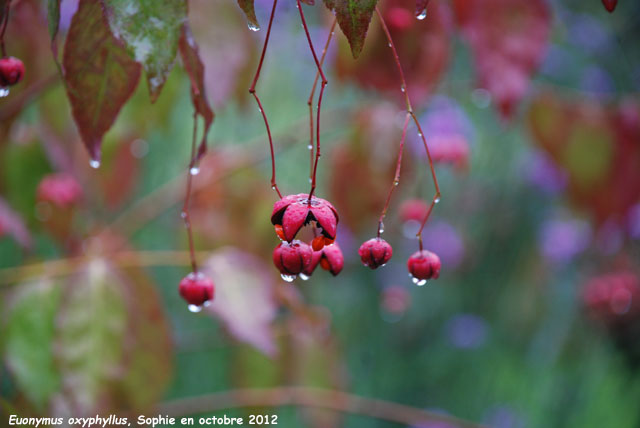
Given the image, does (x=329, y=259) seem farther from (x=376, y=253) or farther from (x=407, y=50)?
(x=407, y=50)

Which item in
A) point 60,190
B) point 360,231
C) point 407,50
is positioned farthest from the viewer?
point 360,231

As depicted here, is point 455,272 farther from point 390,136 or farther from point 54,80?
point 54,80

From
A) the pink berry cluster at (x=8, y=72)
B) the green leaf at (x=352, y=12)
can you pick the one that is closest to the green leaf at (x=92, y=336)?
the pink berry cluster at (x=8, y=72)

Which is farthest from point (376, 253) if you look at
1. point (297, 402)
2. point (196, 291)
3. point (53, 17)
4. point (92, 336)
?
point (297, 402)

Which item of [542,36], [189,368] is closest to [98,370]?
[542,36]

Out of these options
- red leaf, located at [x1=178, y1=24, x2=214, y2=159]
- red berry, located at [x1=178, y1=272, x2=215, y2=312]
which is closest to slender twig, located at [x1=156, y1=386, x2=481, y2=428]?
red berry, located at [x1=178, y1=272, x2=215, y2=312]

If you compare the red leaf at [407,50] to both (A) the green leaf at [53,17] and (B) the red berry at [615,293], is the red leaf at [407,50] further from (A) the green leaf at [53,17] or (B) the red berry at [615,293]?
(B) the red berry at [615,293]
